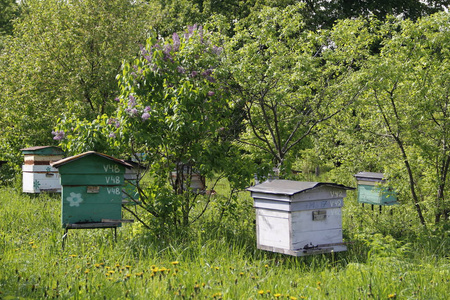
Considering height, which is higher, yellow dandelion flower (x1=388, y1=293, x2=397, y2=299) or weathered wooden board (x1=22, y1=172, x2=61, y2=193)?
weathered wooden board (x1=22, y1=172, x2=61, y2=193)

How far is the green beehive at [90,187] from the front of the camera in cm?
718

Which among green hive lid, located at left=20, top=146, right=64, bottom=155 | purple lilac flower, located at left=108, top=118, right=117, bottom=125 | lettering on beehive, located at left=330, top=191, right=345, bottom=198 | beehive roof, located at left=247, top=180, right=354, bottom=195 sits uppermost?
purple lilac flower, located at left=108, top=118, right=117, bottom=125

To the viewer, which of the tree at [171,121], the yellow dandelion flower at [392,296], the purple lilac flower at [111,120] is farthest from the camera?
the purple lilac flower at [111,120]

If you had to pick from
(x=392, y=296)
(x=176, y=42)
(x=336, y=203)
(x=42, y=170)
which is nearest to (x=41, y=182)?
(x=42, y=170)

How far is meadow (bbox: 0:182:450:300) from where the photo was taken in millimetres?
5203

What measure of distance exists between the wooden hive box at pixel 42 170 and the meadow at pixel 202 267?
3782 millimetres

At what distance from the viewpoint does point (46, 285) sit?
5.34 meters

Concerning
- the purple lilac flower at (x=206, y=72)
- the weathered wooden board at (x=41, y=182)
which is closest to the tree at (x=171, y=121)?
the purple lilac flower at (x=206, y=72)

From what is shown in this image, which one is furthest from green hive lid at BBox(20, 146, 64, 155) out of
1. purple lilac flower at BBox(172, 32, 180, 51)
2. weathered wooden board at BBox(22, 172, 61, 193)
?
purple lilac flower at BBox(172, 32, 180, 51)

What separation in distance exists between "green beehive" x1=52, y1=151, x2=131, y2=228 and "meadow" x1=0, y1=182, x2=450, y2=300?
1.44 feet

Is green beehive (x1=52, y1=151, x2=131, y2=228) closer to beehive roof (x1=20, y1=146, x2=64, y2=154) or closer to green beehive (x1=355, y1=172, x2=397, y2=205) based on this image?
green beehive (x1=355, y1=172, x2=397, y2=205)

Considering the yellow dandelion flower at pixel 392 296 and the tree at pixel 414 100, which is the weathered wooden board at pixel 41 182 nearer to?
the tree at pixel 414 100

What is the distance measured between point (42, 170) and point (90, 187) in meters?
6.29

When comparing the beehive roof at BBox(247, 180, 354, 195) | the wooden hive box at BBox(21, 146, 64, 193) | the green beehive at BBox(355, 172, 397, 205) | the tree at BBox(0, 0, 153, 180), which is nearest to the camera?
the beehive roof at BBox(247, 180, 354, 195)
